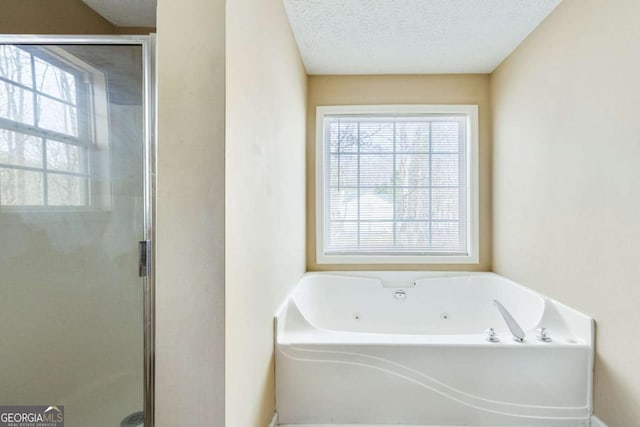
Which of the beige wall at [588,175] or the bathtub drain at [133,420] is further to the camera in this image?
the beige wall at [588,175]

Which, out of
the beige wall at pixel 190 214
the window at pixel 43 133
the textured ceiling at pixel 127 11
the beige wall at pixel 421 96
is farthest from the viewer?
the beige wall at pixel 421 96

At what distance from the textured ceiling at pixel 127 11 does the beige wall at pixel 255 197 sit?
30.8 inches

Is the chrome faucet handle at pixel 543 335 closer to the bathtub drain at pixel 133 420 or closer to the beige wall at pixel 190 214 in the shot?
the beige wall at pixel 190 214

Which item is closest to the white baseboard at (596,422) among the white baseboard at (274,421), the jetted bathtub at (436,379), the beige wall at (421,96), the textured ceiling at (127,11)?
the jetted bathtub at (436,379)

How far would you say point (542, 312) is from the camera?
1854 millimetres

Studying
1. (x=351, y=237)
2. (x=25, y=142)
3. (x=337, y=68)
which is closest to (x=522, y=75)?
(x=337, y=68)

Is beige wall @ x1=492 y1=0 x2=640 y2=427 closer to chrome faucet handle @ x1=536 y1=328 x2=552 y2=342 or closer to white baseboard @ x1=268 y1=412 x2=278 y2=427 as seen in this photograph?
chrome faucet handle @ x1=536 y1=328 x2=552 y2=342

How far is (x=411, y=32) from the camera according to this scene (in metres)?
2.10

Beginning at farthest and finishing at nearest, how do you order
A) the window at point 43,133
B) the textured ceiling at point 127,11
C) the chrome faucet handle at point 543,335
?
the textured ceiling at point 127,11
the chrome faucet handle at point 543,335
the window at point 43,133

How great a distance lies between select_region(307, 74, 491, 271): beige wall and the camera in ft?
9.09

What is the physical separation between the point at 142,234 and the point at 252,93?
68 cm

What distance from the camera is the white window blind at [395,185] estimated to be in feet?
9.32

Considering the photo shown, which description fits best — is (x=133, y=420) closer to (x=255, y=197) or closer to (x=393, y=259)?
(x=255, y=197)

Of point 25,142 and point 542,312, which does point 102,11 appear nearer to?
point 25,142
